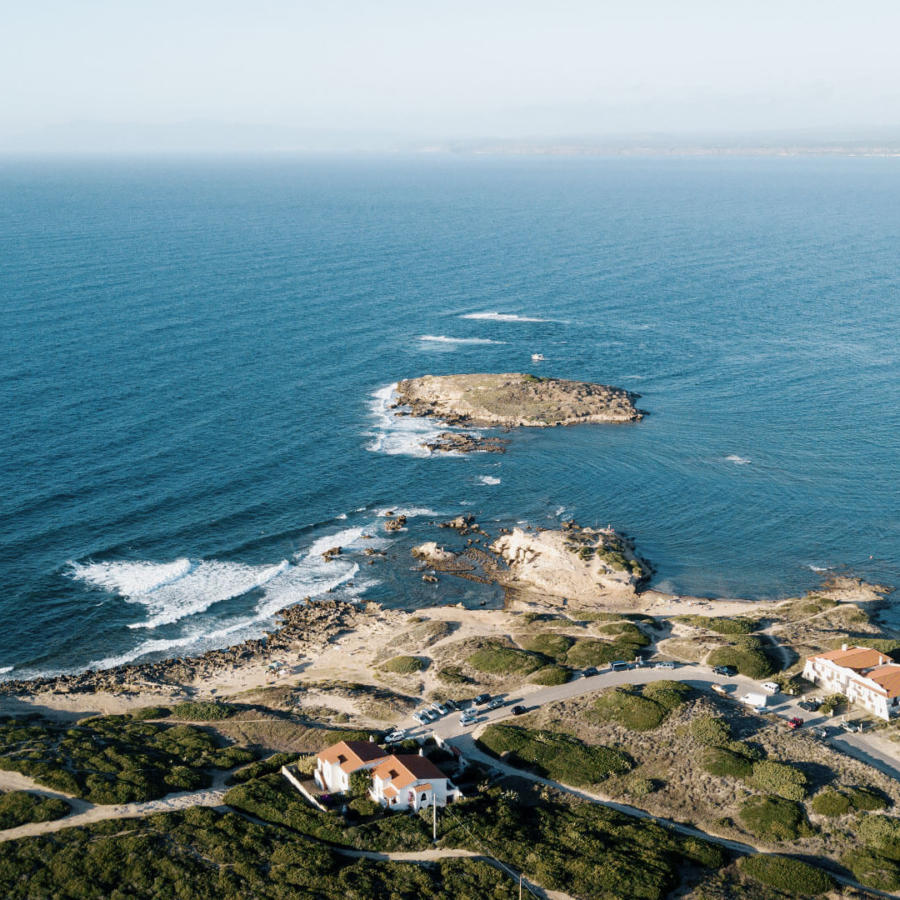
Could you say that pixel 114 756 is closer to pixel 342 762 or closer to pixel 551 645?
pixel 342 762

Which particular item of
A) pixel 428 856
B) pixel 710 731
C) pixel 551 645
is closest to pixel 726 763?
pixel 710 731

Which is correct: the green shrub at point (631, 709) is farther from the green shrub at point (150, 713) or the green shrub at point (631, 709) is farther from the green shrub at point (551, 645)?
the green shrub at point (150, 713)

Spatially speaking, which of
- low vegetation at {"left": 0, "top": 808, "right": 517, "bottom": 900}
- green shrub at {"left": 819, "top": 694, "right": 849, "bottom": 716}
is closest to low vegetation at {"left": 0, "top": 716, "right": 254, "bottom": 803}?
low vegetation at {"left": 0, "top": 808, "right": 517, "bottom": 900}

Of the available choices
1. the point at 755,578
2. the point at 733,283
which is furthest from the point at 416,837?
the point at 733,283

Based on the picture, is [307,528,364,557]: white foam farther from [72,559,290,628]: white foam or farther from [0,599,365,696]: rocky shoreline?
[0,599,365,696]: rocky shoreline

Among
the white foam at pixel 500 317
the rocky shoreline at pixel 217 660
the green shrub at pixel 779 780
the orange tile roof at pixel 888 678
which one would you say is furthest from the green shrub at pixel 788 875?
the white foam at pixel 500 317
